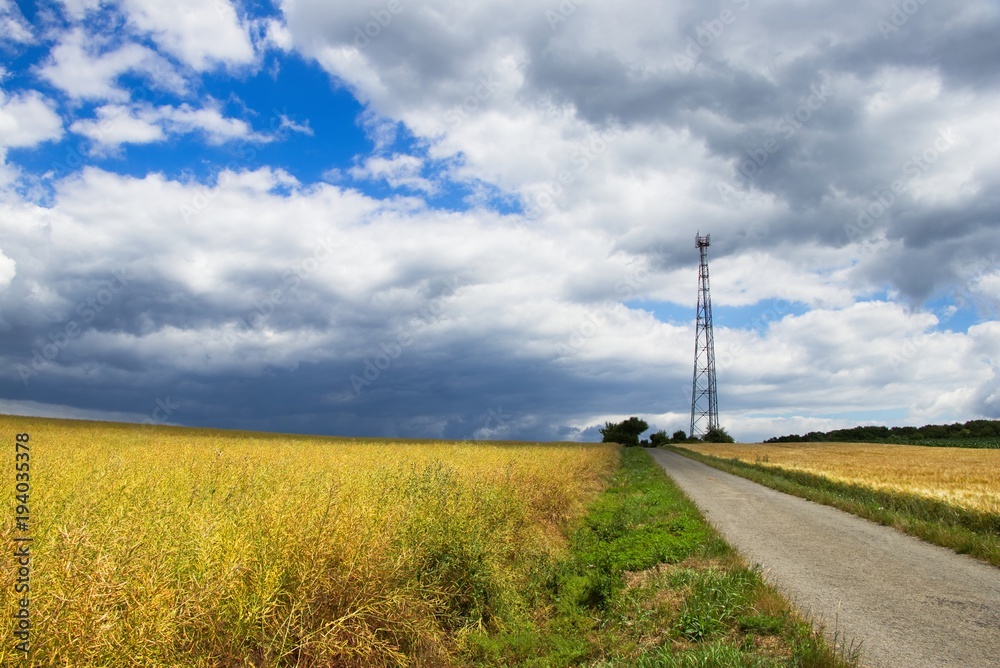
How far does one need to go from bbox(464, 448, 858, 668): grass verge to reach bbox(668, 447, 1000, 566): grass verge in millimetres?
4608

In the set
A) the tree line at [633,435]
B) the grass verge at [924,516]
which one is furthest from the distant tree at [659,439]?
the grass verge at [924,516]

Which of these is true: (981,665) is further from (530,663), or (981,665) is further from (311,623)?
(311,623)

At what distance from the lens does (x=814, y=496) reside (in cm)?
1938

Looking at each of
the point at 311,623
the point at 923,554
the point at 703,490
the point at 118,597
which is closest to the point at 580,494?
the point at 703,490

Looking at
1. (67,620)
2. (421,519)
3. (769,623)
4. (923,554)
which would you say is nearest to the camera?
(67,620)

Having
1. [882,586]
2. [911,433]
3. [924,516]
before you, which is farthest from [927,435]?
[882,586]

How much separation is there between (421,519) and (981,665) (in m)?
6.15

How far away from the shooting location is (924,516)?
48.8ft

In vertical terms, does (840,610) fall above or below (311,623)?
below

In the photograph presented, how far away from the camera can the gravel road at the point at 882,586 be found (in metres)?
5.60

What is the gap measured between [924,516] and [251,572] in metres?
17.1

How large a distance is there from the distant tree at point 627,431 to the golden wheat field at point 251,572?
117 m

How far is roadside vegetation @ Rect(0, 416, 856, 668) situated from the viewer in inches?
159

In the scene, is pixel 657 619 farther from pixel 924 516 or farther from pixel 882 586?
pixel 924 516
